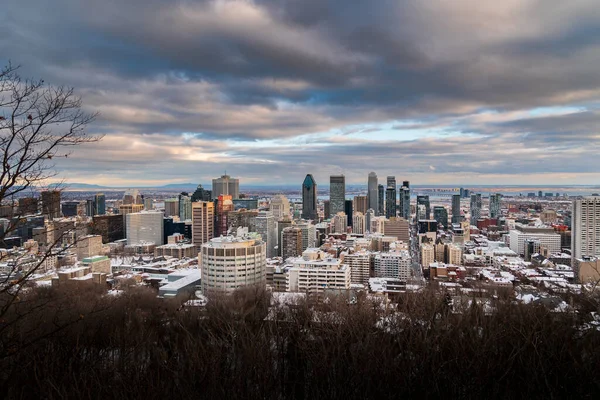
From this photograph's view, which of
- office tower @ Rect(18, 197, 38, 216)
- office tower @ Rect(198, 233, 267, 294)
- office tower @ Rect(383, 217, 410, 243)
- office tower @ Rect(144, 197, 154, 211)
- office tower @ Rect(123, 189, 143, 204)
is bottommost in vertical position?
office tower @ Rect(383, 217, 410, 243)

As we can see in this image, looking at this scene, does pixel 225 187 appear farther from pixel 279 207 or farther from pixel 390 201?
pixel 390 201

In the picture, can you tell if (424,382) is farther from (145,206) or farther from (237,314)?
(145,206)

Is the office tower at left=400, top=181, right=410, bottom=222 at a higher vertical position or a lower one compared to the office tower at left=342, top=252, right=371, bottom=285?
higher

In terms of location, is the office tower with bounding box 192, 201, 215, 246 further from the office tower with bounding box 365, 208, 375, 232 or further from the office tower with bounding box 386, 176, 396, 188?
the office tower with bounding box 386, 176, 396, 188

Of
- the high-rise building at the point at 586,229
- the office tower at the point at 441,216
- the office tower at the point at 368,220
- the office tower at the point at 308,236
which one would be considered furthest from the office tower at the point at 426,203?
the high-rise building at the point at 586,229

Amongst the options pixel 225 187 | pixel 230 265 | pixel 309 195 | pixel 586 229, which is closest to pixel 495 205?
pixel 309 195

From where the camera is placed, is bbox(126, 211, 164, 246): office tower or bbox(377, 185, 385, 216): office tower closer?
bbox(126, 211, 164, 246): office tower

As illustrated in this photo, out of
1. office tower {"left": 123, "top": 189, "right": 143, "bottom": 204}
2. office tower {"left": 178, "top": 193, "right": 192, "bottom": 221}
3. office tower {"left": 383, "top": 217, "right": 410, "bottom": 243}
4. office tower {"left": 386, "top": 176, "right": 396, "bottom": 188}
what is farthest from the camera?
office tower {"left": 386, "top": 176, "right": 396, "bottom": 188}

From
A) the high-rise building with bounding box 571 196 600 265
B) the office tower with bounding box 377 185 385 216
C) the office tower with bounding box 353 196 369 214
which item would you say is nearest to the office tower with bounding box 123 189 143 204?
the office tower with bounding box 353 196 369 214

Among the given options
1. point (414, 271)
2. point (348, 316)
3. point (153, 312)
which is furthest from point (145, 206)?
point (348, 316)
